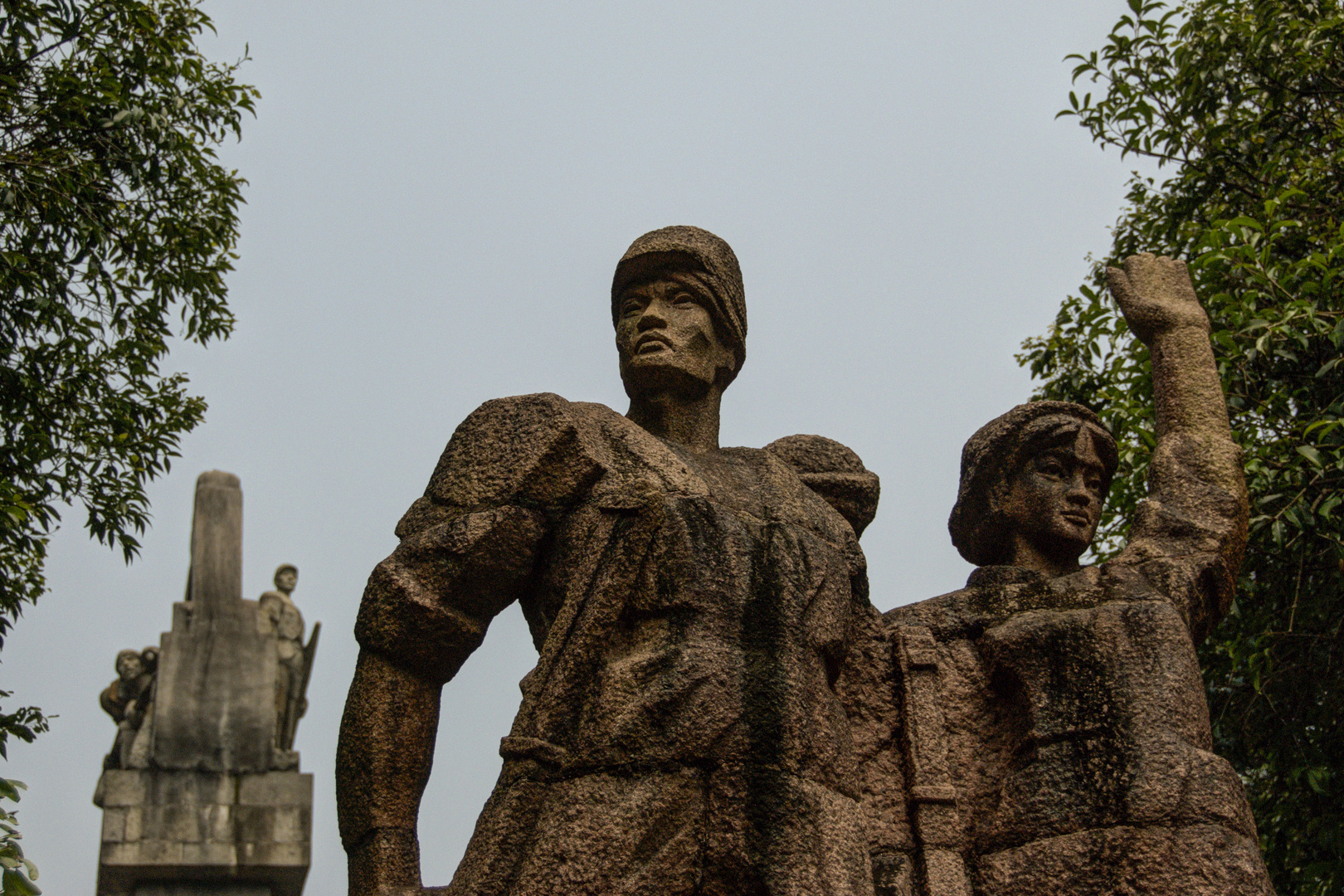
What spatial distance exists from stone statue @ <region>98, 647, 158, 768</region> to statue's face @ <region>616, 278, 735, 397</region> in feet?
41.3

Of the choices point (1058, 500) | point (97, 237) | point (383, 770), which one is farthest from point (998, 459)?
point (97, 237)

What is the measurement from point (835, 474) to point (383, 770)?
192cm

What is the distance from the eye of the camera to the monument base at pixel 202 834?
1564cm

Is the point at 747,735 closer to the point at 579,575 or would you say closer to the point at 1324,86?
the point at 579,575

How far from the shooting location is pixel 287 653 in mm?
18953

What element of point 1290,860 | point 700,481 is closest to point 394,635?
point 700,481

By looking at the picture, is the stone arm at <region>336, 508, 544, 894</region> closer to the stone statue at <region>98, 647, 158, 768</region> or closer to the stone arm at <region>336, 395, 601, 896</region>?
the stone arm at <region>336, 395, 601, 896</region>

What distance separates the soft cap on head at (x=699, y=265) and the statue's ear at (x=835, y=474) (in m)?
0.38

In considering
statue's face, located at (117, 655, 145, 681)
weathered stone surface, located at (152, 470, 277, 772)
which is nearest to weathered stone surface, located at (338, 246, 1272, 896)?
weathered stone surface, located at (152, 470, 277, 772)

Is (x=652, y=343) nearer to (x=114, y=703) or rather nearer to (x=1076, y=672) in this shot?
(x=1076, y=672)

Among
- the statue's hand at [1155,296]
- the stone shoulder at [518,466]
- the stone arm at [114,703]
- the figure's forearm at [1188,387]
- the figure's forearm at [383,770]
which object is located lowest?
the figure's forearm at [383,770]

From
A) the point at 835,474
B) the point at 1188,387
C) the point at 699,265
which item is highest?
the point at 699,265

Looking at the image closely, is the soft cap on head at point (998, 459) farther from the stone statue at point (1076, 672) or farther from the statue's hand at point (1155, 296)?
the statue's hand at point (1155, 296)

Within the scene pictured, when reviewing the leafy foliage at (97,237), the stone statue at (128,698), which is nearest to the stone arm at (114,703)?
the stone statue at (128,698)
